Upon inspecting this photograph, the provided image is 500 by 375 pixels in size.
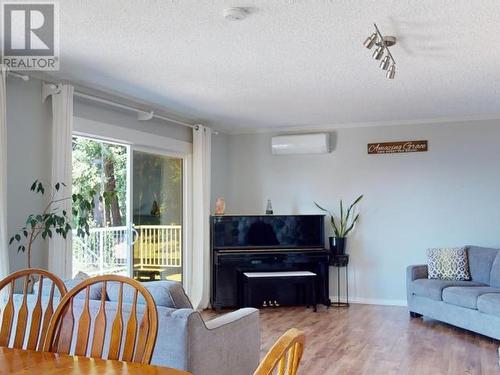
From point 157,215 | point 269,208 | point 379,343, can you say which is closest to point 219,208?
point 269,208

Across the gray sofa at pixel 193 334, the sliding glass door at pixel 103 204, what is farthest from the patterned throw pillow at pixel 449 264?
the sliding glass door at pixel 103 204

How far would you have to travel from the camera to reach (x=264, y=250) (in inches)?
245

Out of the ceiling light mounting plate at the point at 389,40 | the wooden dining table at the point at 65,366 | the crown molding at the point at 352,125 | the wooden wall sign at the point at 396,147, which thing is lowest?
the wooden dining table at the point at 65,366

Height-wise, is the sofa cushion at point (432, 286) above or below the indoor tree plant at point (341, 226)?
below

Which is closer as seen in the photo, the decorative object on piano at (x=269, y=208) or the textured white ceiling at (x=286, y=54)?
the textured white ceiling at (x=286, y=54)

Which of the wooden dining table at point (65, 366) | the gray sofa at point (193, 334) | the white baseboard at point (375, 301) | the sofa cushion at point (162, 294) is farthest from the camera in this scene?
the white baseboard at point (375, 301)

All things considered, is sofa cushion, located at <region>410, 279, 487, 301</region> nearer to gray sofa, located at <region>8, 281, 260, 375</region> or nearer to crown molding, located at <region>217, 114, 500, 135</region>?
crown molding, located at <region>217, 114, 500, 135</region>

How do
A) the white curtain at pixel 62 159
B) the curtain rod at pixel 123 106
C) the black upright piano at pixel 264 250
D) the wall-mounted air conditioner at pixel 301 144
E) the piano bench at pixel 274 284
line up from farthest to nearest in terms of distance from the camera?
the wall-mounted air conditioner at pixel 301 144 < the black upright piano at pixel 264 250 < the piano bench at pixel 274 284 < the white curtain at pixel 62 159 < the curtain rod at pixel 123 106

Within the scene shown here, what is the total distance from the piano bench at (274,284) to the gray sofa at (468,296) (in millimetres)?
1197

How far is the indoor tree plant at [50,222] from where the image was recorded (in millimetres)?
3501

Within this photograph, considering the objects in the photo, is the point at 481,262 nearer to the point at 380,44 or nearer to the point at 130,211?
the point at 380,44

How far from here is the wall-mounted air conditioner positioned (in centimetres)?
654

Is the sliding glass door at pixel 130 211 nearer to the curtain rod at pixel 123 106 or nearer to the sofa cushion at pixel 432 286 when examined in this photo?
the curtain rod at pixel 123 106

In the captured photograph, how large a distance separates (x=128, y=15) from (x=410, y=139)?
4506 mm
